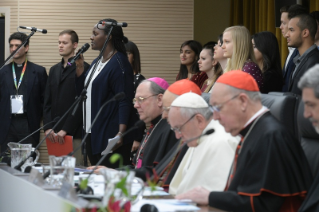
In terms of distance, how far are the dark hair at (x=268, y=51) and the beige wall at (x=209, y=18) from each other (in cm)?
375

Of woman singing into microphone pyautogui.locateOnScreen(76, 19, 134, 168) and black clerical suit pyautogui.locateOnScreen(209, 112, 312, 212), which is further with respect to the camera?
woman singing into microphone pyautogui.locateOnScreen(76, 19, 134, 168)

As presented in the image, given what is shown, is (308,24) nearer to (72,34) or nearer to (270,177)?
(270,177)

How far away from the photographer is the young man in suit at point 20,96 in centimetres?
648

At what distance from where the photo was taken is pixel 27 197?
287 cm

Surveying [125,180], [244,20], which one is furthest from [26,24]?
[125,180]

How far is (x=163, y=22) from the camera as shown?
668 centimetres

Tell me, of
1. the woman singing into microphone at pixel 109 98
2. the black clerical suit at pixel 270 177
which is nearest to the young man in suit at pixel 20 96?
the woman singing into microphone at pixel 109 98

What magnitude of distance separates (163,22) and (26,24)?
5.11 feet

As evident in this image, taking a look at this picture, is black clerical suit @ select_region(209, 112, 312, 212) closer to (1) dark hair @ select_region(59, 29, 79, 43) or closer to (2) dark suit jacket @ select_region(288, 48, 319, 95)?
(2) dark suit jacket @ select_region(288, 48, 319, 95)

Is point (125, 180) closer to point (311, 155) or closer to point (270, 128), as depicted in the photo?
point (270, 128)

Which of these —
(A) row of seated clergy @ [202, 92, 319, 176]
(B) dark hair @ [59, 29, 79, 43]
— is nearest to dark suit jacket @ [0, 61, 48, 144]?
(B) dark hair @ [59, 29, 79, 43]

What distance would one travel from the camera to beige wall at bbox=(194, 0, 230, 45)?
331 inches

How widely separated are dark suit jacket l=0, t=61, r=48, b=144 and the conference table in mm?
2813

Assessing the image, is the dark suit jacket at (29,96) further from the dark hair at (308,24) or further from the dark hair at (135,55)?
the dark hair at (308,24)
